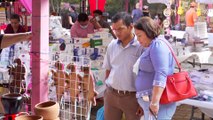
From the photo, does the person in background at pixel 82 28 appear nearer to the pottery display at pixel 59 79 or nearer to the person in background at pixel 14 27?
the person in background at pixel 14 27

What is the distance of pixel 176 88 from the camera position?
2516 mm

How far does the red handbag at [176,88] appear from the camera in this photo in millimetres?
2480

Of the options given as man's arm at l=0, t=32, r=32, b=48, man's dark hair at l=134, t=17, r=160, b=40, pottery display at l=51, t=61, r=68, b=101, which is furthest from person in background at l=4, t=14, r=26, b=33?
man's dark hair at l=134, t=17, r=160, b=40

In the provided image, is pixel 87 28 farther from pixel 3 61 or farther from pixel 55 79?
pixel 55 79

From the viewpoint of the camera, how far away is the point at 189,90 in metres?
2.55

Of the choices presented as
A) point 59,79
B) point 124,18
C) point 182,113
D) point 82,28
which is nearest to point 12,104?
point 59,79

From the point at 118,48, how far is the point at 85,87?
1.93ft

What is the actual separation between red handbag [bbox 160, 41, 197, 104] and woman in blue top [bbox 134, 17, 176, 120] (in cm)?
5

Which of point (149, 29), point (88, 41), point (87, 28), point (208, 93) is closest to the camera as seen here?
point (149, 29)

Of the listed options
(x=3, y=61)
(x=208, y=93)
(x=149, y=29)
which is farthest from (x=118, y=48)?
(x=3, y=61)

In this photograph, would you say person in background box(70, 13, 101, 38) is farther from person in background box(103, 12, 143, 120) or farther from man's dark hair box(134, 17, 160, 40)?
man's dark hair box(134, 17, 160, 40)

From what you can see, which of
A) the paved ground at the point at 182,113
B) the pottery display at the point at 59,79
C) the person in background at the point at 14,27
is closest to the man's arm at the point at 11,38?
the pottery display at the point at 59,79

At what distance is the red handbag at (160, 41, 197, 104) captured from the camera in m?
2.48

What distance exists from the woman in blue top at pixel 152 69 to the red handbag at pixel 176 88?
0.05 meters
